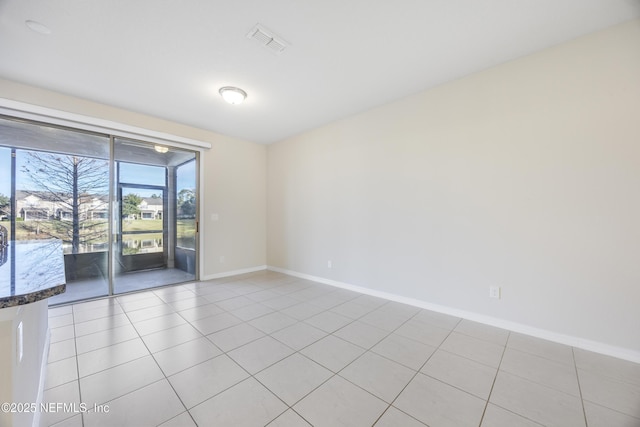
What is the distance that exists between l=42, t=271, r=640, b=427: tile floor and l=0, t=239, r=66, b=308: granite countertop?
2.97ft

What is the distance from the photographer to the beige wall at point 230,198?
421 centimetres

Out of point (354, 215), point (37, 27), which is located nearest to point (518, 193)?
point (354, 215)

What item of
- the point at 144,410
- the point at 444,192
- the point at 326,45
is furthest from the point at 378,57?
the point at 144,410

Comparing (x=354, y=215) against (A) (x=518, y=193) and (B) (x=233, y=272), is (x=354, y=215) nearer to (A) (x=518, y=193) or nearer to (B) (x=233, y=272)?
(A) (x=518, y=193)

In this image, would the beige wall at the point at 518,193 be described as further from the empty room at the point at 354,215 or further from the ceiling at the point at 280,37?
the ceiling at the point at 280,37

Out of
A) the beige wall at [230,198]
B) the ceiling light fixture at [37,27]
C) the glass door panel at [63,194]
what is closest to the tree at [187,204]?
the beige wall at [230,198]

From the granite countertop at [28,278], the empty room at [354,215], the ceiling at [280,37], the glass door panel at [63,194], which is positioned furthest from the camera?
the glass door panel at [63,194]

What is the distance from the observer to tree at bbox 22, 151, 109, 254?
9.84 feet

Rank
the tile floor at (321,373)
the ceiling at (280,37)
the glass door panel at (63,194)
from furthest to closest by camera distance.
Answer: the glass door panel at (63,194)
the ceiling at (280,37)
the tile floor at (321,373)

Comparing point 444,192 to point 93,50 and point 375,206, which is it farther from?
point 93,50

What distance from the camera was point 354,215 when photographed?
3.66m

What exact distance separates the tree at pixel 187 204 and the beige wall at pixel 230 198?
19 cm

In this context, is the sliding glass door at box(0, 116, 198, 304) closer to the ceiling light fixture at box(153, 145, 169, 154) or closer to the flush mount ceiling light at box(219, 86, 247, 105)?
the ceiling light fixture at box(153, 145, 169, 154)

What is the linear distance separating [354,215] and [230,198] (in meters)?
2.44
